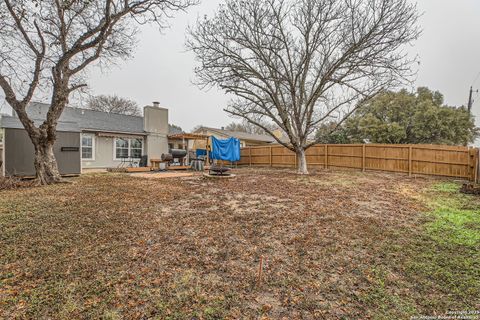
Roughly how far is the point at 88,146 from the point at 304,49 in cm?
1275

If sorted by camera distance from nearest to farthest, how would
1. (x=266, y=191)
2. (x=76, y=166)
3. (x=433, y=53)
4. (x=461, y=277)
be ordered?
1. (x=461, y=277)
2. (x=266, y=191)
3. (x=76, y=166)
4. (x=433, y=53)

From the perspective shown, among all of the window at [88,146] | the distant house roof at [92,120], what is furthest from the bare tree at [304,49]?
the window at [88,146]

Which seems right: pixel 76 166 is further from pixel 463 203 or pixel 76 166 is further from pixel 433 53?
pixel 433 53

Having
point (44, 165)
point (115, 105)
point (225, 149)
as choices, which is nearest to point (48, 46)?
point (44, 165)

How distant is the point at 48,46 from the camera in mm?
8297

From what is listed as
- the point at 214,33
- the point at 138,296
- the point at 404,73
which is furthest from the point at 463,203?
the point at 214,33

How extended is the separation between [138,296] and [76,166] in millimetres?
10221

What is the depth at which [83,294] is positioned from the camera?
2.21m

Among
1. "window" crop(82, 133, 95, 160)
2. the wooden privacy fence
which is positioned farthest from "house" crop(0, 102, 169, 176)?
the wooden privacy fence

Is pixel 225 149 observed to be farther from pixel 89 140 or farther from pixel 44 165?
pixel 44 165

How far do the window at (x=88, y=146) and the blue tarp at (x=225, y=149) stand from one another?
6.88 meters

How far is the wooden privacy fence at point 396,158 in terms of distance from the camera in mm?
9508

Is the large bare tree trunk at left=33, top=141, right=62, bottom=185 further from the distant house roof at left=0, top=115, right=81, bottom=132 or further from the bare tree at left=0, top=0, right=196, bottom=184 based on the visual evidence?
the distant house roof at left=0, top=115, right=81, bottom=132

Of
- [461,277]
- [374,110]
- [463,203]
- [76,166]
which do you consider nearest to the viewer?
[461,277]
